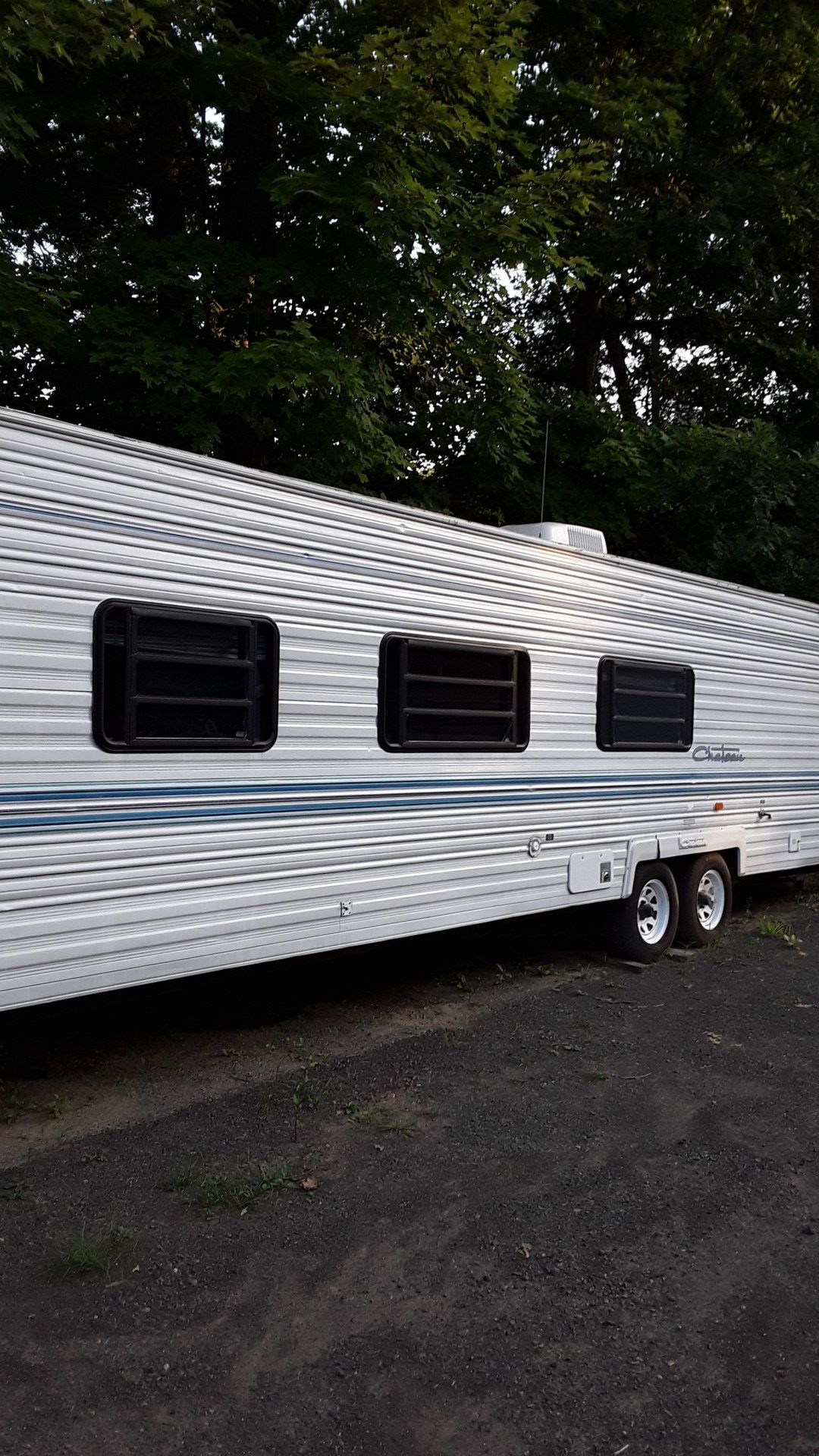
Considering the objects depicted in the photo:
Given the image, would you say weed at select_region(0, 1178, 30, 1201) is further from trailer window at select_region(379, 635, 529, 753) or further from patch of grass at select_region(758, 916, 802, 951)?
patch of grass at select_region(758, 916, 802, 951)

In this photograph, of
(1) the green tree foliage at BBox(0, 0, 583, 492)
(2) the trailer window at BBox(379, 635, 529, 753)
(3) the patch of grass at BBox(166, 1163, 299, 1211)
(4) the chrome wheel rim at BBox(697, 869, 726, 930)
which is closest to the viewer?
(3) the patch of grass at BBox(166, 1163, 299, 1211)

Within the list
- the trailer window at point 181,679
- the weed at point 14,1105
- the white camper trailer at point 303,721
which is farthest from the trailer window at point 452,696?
the weed at point 14,1105

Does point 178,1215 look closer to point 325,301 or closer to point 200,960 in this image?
point 200,960

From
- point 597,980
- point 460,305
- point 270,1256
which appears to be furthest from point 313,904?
point 460,305

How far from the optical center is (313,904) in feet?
19.3

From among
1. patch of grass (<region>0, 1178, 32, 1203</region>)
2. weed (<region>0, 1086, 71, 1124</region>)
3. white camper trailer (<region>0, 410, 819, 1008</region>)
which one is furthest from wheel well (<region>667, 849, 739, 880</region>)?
patch of grass (<region>0, 1178, 32, 1203</region>)

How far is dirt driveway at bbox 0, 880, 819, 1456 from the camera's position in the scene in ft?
10.4

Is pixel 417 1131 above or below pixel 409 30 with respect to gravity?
below

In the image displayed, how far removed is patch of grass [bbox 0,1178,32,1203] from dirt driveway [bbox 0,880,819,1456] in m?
0.01

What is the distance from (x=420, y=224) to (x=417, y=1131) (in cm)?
692

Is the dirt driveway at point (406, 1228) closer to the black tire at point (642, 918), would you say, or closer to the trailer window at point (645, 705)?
the black tire at point (642, 918)

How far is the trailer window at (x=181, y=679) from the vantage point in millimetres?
4949

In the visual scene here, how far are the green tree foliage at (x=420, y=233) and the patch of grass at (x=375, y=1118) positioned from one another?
5.57 meters

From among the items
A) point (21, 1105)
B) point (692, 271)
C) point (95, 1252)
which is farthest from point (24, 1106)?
point (692, 271)
